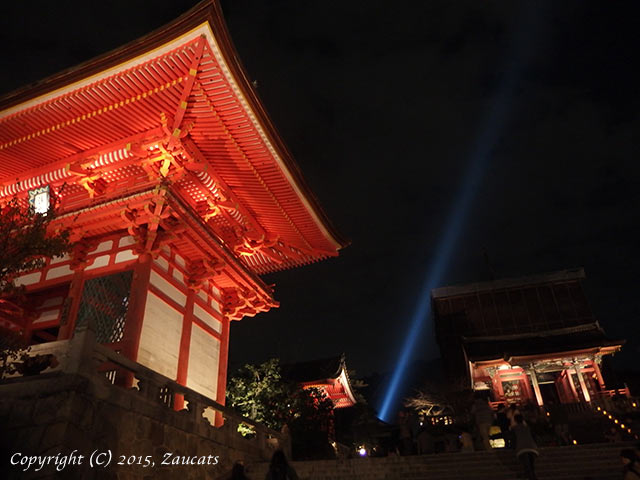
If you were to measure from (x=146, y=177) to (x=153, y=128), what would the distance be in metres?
1.40

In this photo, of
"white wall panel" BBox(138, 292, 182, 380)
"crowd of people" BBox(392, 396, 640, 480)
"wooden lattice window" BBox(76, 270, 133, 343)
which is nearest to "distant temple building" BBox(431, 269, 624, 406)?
"crowd of people" BBox(392, 396, 640, 480)

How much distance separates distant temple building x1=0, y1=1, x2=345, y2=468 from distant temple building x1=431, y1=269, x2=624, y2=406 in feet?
72.1

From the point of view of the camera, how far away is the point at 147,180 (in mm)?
12914

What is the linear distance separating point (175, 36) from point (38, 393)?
328 inches

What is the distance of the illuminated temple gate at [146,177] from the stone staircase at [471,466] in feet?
15.3

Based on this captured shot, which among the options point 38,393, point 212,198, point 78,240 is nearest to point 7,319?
point 78,240

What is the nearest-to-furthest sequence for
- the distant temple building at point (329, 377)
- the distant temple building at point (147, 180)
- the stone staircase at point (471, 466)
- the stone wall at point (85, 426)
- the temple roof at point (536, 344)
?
the stone wall at point (85, 426), the stone staircase at point (471, 466), the distant temple building at point (147, 180), the temple roof at point (536, 344), the distant temple building at point (329, 377)

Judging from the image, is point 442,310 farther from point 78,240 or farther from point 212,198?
point 78,240

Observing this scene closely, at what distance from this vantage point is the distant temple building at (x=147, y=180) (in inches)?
453

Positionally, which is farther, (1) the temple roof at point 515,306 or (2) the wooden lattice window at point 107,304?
(1) the temple roof at point 515,306

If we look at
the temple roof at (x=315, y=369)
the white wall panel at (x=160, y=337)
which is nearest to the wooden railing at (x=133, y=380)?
the white wall panel at (x=160, y=337)

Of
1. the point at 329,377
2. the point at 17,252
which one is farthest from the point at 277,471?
the point at 329,377

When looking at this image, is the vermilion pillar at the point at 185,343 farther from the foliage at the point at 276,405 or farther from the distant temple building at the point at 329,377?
the distant temple building at the point at 329,377

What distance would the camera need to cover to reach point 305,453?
20.7m
